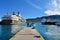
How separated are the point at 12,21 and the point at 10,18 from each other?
5.85m

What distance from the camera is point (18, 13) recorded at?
184 m

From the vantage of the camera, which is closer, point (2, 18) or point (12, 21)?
point (12, 21)

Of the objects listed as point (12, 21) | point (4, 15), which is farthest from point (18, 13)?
point (12, 21)

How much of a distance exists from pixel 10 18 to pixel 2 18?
946cm

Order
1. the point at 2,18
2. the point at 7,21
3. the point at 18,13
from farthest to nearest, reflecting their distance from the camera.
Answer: the point at 18,13 < the point at 2,18 < the point at 7,21

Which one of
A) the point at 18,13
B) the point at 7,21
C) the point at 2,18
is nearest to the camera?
the point at 7,21

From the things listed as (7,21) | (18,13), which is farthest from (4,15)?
(18,13)

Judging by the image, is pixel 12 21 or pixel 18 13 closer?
pixel 12 21

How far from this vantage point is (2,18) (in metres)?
148

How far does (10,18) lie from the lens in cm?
14288

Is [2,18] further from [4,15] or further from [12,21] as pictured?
[12,21]

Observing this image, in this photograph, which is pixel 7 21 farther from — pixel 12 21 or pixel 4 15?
pixel 4 15

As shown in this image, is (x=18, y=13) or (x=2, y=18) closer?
(x=2, y=18)

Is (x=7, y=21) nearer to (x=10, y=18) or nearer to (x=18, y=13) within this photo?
(x=10, y=18)
